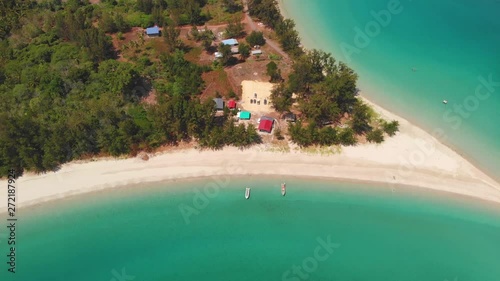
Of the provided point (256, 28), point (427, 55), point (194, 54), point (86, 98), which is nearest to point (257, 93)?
point (194, 54)

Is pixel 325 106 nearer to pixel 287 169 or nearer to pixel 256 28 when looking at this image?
pixel 287 169

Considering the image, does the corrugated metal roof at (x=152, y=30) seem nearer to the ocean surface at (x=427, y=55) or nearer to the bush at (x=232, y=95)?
the bush at (x=232, y=95)

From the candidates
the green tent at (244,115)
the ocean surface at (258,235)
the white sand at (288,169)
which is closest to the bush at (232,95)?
the green tent at (244,115)

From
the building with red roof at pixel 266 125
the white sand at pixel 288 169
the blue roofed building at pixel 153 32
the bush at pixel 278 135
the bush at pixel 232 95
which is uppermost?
the blue roofed building at pixel 153 32

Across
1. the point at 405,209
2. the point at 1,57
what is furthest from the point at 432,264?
the point at 1,57

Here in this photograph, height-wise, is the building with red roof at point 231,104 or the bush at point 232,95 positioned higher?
the bush at point 232,95

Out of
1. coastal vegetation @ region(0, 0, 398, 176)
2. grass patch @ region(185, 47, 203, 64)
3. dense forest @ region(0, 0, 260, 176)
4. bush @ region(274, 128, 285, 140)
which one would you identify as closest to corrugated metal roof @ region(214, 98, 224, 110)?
coastal vegetation @ region(0, 0, 398, 176)
